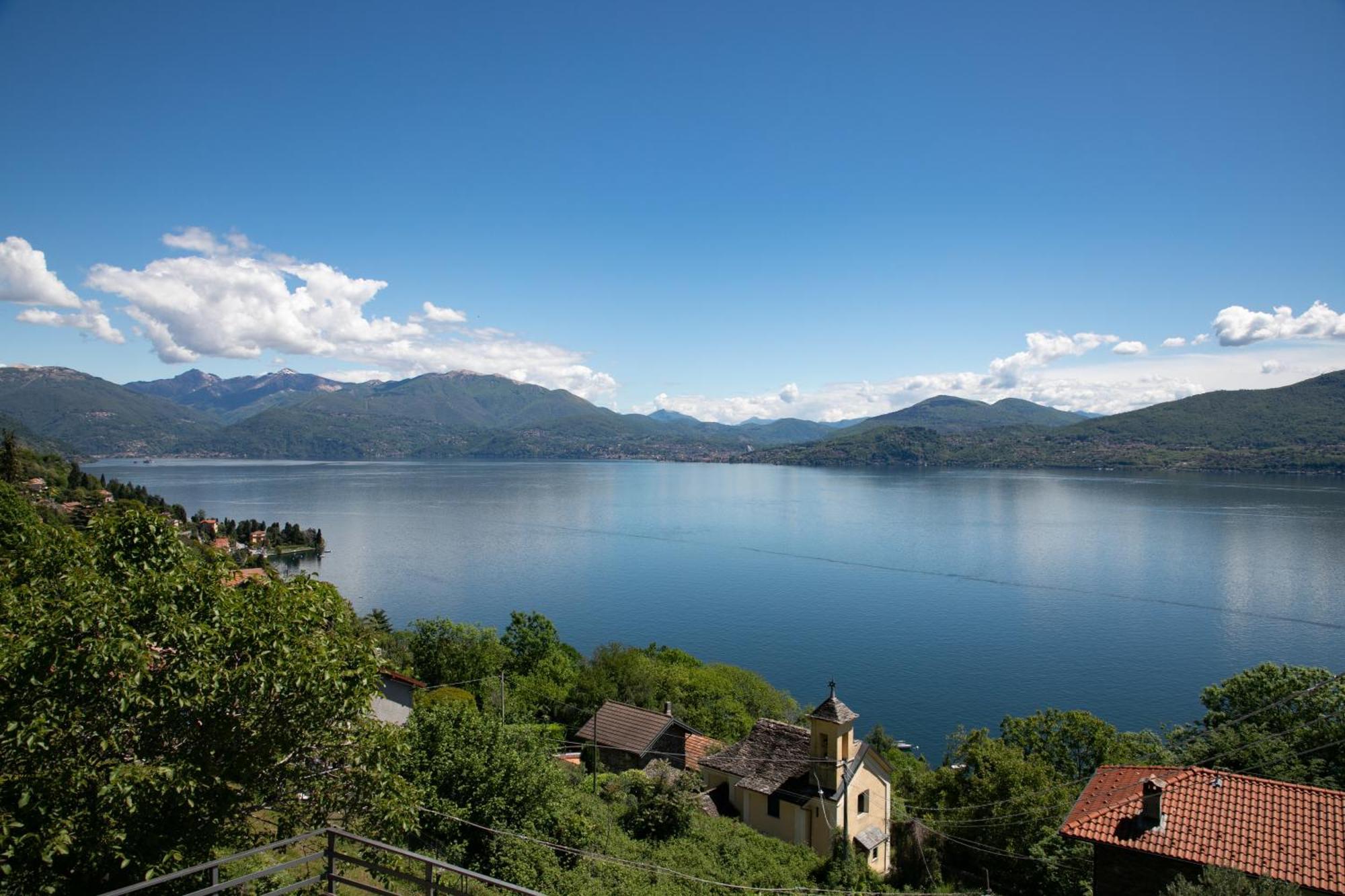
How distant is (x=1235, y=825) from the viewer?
11.6 meters

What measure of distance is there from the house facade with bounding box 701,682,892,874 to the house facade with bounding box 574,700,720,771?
3.16m

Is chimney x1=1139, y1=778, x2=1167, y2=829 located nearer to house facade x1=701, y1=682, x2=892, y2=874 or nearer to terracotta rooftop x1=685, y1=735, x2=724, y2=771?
house facade x1=701, y1=682, x2=892, y2=874

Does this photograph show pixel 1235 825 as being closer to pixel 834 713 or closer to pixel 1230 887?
pixel 1230 887

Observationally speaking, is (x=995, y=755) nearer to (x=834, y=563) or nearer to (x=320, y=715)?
(x=320, y=715)

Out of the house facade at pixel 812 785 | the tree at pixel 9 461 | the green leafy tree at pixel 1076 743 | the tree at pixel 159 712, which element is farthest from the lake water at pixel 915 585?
the tree at pixel 159 712

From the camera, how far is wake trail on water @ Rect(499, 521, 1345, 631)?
157ft

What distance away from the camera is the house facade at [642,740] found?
23.2 m

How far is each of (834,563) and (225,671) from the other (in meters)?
66.9

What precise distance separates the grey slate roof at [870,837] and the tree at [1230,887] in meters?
10.2

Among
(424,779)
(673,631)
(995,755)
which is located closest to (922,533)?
(673,631)

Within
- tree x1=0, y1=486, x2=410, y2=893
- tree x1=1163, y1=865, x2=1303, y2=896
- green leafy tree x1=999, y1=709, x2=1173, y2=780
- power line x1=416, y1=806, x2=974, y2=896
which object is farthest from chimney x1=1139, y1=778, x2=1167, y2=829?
tree x1=0, y1=486, x2=410, y2=893

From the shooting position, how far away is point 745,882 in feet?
44.9

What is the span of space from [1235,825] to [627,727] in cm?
1676

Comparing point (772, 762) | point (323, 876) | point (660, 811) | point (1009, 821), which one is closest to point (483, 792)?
point (660, 811)
